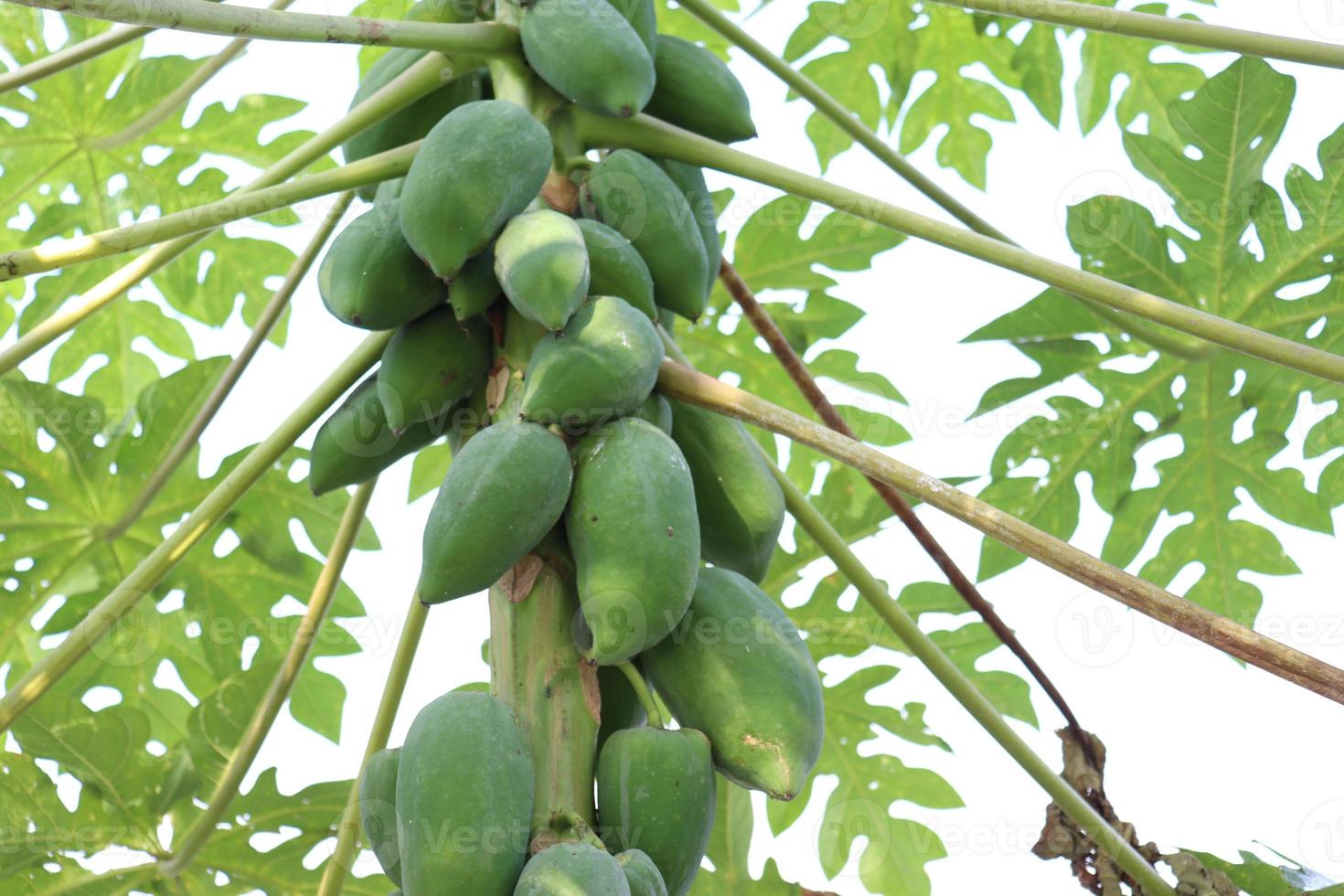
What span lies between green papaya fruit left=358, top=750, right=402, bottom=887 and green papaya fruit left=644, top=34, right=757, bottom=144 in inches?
42.0

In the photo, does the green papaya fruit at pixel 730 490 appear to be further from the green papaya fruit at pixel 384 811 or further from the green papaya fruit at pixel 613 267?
the green papaya fruit at pixel 384 811

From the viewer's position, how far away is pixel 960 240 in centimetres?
189

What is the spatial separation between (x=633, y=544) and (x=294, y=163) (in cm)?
104

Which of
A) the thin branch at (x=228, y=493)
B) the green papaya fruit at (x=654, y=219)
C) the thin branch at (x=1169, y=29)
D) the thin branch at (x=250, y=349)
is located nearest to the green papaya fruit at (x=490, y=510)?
the green papaya fruit at (x=654, y=219)

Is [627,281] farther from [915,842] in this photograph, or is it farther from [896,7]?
[896,7]

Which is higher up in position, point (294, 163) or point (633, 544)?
point (294, 163)

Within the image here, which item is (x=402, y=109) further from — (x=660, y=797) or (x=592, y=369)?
(x=660, y=797)

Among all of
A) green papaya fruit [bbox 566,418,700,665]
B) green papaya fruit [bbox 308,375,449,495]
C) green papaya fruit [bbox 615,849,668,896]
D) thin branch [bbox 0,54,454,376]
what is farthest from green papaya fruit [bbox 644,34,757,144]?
green papaya fruit [bbox 615,849,668,896]

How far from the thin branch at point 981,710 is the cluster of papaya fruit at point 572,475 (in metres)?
0.23

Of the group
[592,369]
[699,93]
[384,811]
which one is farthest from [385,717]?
[699,93]

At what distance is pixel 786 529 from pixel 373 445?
1.30 m

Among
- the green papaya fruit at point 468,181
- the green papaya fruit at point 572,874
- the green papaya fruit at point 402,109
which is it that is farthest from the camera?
the green papaya fruit at point 402,109

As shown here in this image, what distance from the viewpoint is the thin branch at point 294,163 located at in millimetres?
2010

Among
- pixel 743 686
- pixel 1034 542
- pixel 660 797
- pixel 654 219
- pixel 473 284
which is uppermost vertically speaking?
pixel 654 219
